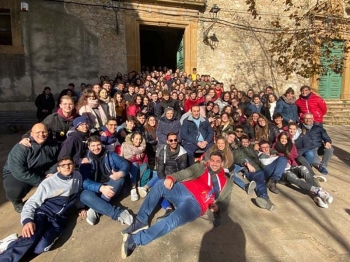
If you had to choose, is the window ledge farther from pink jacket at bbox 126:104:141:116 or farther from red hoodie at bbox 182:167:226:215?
red hoodie at bbox 182:167:226:215

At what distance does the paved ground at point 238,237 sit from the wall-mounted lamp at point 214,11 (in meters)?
9.41

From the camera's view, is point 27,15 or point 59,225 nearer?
point 59,225

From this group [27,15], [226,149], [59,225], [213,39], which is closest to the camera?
[59,225]

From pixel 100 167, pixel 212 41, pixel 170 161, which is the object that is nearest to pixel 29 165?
pixel 100 167

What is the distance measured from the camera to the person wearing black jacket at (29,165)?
305 centimetres

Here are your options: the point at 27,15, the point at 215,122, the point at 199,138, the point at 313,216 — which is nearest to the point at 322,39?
the point at 215,122

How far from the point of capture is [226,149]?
4.07 metres

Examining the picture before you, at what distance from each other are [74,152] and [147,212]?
1.33 metres

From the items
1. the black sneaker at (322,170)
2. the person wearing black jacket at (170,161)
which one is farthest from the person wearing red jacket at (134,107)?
the black sneaker at (322,170)

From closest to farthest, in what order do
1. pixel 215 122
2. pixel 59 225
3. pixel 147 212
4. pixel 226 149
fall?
pixel 59 225
pixel 147 212
pixel 226 149
pixel 215 122

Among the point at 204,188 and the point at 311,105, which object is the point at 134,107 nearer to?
the point at 204,188

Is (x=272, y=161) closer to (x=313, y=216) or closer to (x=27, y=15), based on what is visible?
(x=313, y=216)

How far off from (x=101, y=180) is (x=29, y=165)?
93cm

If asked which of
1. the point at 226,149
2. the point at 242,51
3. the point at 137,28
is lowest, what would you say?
the point at 226,149
